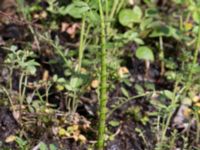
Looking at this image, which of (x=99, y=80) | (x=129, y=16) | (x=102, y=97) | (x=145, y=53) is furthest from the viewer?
(x=129, y=16)

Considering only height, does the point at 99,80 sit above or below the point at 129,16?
below

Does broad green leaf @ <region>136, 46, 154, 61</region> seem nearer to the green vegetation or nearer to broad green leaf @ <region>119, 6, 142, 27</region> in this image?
the green vegetation

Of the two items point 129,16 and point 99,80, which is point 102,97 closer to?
point 99,80

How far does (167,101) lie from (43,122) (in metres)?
0.53

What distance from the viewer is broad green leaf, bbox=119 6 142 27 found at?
2.24 meters

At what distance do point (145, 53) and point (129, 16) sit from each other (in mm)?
207

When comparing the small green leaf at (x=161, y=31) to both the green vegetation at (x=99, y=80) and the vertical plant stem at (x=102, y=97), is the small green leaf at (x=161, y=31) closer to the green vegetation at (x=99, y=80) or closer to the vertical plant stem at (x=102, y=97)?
the green vegetation at (x=99, y=80)

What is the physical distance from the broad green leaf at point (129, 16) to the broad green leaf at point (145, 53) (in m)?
0.15

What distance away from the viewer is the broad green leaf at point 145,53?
2135mm

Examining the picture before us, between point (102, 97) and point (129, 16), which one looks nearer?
point (102, 97)

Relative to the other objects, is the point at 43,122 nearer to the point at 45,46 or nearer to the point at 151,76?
the point at 45,46

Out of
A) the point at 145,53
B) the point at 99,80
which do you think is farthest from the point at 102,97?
the point at 145,53

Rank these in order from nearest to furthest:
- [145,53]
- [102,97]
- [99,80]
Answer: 1. [102,97]
2. [99,80]
3. [145,53]

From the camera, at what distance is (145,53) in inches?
84.4
